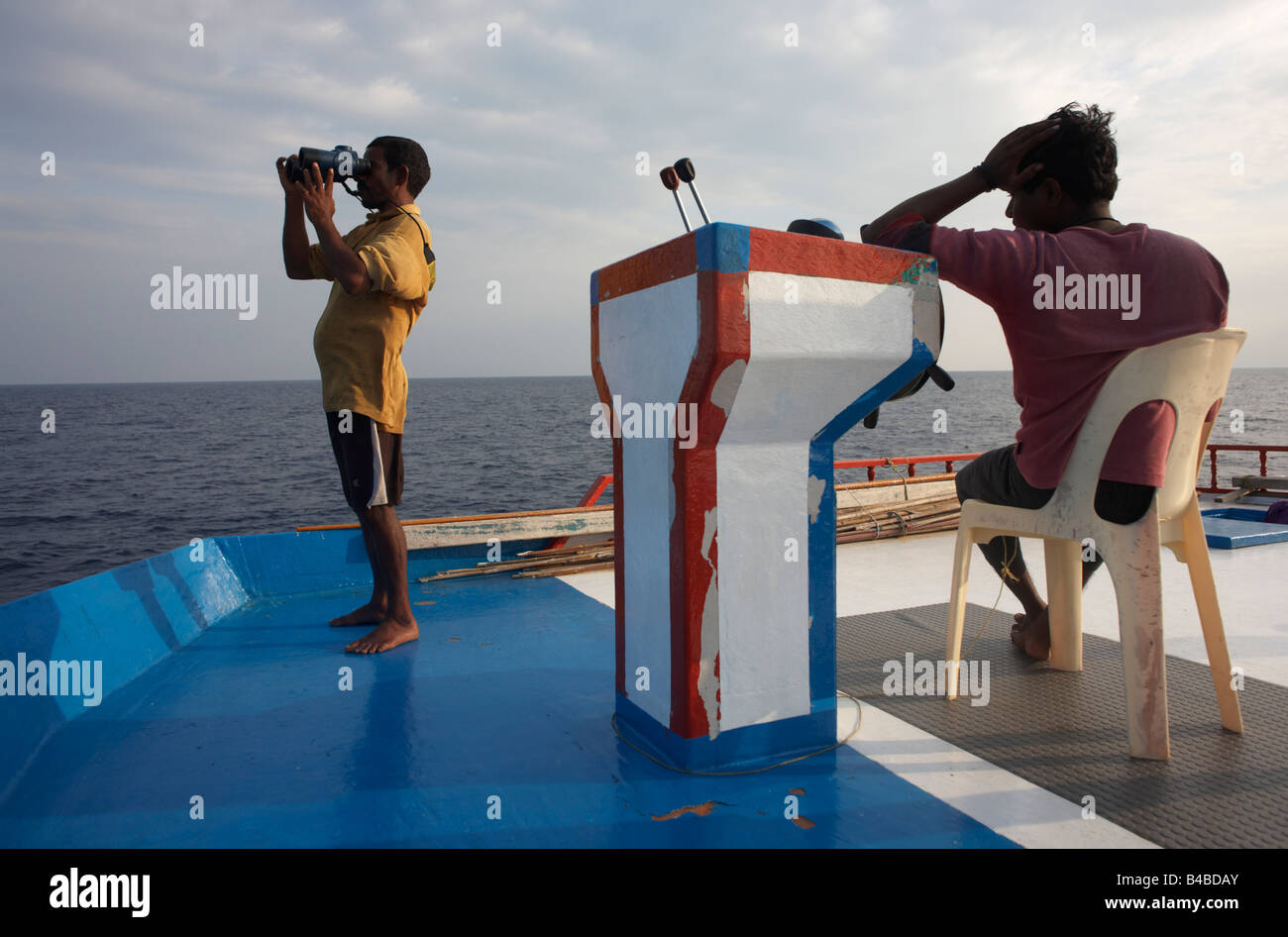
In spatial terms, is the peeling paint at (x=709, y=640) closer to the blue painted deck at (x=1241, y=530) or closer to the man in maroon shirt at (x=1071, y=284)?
the man in maroon shirt at (x=1071, y=284)

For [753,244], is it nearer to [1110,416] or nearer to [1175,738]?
[1110,416]

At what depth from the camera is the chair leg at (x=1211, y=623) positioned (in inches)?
83.1

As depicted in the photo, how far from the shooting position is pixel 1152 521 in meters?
1.98

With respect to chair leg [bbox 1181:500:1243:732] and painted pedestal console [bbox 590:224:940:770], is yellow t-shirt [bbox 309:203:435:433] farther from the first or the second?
chair leg [bbox 1181:500:1243:732]

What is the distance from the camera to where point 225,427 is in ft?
173

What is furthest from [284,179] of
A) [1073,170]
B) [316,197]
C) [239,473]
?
[239,473]

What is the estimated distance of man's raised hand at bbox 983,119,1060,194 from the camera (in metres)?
2.25

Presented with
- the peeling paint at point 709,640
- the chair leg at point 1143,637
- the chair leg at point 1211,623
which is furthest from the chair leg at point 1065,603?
the peeling paint at point 709,640

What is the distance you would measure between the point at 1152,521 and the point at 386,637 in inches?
102

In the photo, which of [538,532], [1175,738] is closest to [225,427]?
[538,532]

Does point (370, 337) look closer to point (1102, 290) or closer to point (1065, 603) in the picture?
point (1102, 290)

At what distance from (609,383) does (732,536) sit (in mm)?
624

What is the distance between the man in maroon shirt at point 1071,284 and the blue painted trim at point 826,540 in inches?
12.0
